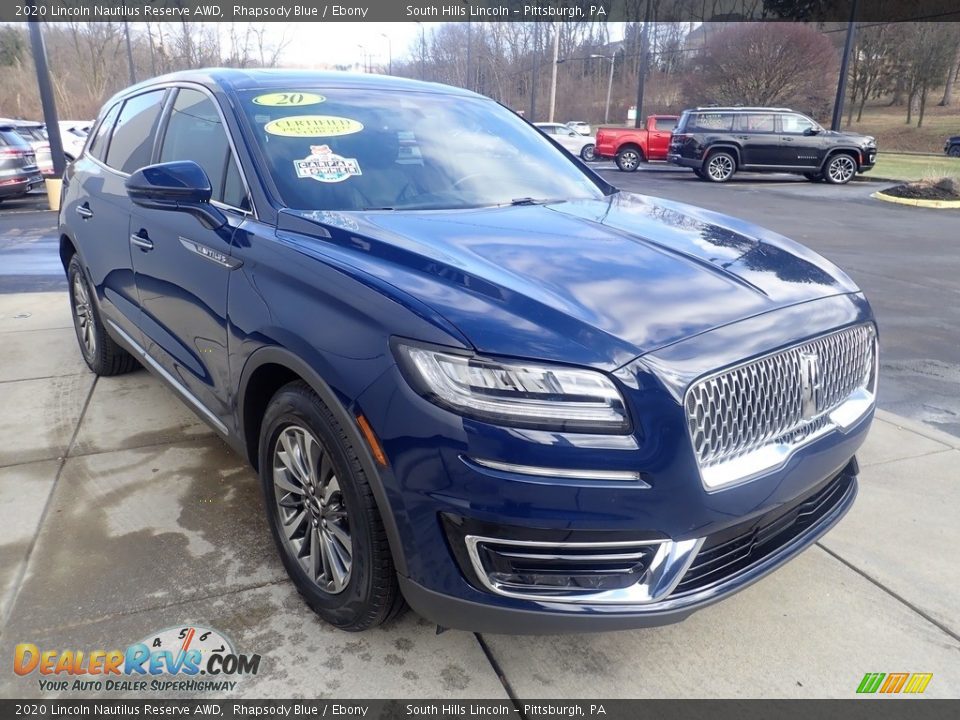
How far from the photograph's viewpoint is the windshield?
9.26ft

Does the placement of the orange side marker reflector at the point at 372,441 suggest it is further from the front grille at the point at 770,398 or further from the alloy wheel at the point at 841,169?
the alloy wheel at the point at 841,169

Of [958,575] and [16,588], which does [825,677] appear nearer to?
[958,575]

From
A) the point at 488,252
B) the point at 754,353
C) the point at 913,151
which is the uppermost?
the point at 488,252

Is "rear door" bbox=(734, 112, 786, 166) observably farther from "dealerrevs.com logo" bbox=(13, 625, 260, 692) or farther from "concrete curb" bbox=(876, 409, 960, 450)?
"dealerrevs.com logo" bbox=(13, 625, 260, 692)

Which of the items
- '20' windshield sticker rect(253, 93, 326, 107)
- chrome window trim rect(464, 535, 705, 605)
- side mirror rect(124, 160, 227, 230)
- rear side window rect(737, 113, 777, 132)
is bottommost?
chrome window trim rect(464, 535, 705, 605)

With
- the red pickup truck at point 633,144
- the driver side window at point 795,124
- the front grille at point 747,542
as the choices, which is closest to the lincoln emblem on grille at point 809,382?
the front grille at point 747,542

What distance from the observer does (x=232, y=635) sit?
7.93ft

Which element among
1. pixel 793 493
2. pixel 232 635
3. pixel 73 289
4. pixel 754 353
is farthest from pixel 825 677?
pixel 73 289

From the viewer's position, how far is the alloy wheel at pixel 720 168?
20422mm

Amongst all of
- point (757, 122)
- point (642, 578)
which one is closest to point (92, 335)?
point (642, 578)

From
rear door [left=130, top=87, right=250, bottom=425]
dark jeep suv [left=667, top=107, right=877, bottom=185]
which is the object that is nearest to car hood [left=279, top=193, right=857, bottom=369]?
rear door [left=130, top=87, right=250, bottom=425]

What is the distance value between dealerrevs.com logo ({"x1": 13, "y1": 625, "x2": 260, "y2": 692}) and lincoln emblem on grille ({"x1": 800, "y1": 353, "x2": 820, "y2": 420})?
186cm

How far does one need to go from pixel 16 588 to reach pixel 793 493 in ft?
8.75

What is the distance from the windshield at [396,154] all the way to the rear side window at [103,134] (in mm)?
1872
